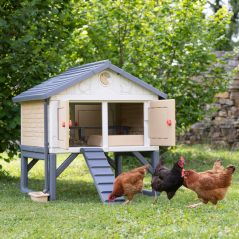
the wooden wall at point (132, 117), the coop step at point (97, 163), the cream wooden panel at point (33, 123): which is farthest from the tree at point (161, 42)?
the coop step at point (97, 163)

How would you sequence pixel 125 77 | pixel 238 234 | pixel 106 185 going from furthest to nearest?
pixel 125 77, pixel 106 185, pixel 238 234

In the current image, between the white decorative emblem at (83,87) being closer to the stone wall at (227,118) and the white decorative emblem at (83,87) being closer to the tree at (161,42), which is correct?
the tree at (161,42)

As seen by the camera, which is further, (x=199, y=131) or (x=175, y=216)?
(x=199, y=131)

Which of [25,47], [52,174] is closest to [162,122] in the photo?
[52,174]

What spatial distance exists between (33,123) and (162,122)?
286 centimetres

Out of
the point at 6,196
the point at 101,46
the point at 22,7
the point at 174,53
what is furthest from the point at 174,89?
the point at 6,196

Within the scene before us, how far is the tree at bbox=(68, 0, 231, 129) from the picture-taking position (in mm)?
11547

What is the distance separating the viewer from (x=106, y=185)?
271 inches

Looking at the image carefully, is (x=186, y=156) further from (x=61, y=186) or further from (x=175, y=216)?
(x=175, y=216)

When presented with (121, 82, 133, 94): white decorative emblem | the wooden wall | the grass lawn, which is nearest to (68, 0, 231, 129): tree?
the wooden wall

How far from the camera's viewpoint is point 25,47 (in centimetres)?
945

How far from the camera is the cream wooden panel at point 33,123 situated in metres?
7.84

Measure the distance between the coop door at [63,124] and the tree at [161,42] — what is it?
4.81m

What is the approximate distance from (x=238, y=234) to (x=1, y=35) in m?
7.40
